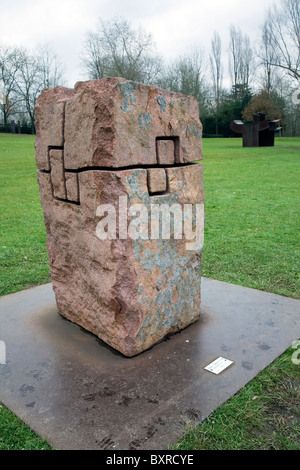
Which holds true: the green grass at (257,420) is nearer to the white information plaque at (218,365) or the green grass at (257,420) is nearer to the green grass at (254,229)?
the white information plaque at (218,365)

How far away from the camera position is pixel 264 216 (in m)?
6.96

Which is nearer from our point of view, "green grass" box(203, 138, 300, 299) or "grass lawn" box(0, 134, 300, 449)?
"grass lawn" box(0, 134, 300, 449)

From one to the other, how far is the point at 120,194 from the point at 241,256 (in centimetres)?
282

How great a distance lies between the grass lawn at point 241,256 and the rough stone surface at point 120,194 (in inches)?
34.1

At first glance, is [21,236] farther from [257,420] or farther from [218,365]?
[257,420]

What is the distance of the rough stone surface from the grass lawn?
2.84 feet

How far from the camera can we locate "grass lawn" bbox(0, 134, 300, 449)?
6.79 feet

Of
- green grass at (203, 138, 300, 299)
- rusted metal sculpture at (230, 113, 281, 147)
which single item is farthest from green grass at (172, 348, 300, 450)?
rusted metal sculpture at (230, 113, 281, 147)

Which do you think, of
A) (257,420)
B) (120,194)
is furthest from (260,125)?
(257,420)

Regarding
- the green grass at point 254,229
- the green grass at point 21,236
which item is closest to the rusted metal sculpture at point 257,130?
the green grass at point 254,229

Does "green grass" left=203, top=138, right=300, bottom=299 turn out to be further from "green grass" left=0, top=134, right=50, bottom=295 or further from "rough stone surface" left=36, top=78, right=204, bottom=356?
"green grass" left=0, top=134, right=50, bottom=295

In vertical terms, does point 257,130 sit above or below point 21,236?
above

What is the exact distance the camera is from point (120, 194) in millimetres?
2518

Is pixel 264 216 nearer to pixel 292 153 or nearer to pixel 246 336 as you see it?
pixel 246 336
